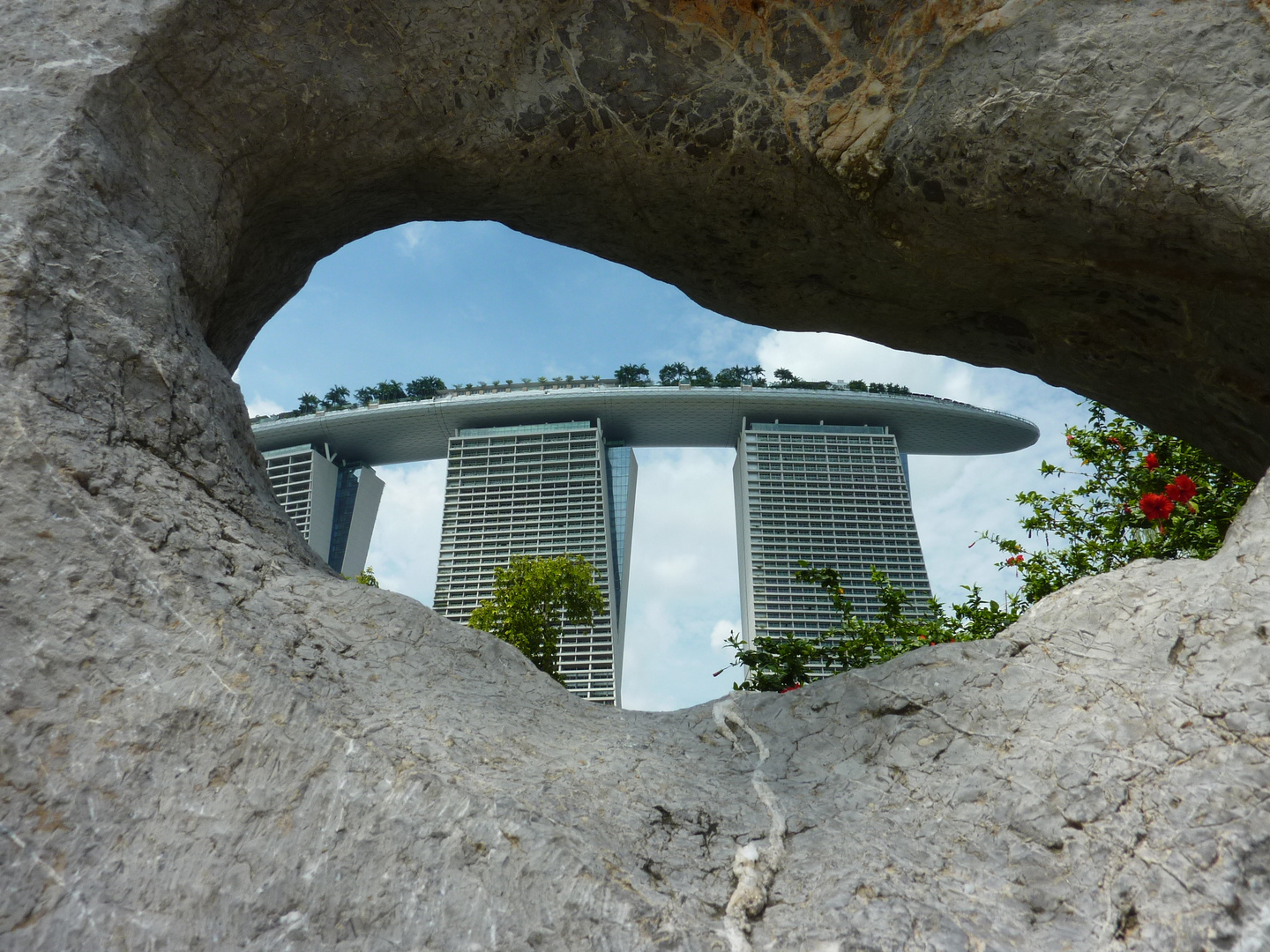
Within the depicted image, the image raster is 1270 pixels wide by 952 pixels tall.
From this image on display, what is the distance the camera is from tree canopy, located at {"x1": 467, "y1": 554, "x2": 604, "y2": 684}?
1466 cm

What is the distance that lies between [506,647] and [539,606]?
41.9 feet

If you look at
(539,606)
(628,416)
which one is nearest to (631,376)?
(628,416)

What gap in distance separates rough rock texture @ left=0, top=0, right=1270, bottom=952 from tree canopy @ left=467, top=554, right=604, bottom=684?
11142 millimetres

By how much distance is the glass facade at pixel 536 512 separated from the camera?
102 ft

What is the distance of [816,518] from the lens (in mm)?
32625

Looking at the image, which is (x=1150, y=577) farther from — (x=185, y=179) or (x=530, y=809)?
(x=185, y=179)

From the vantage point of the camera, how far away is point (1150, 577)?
2.43 m

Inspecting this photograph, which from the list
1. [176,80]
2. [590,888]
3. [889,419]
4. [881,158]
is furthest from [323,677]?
[889,419]

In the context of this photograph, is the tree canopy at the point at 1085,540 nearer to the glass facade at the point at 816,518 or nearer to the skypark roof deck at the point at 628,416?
the glass facade at the point at 816,518

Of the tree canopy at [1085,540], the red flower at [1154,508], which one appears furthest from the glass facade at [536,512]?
the red flower at [1154,508]

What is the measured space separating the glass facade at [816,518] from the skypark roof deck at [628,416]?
971mm

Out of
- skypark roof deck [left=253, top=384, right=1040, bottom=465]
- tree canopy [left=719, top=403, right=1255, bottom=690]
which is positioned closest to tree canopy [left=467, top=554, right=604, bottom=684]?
tree canopy [left=719, top=403, right=1255, bottom=690]

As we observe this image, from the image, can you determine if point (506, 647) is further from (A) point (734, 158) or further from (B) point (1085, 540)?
(B) point (1085, 540)

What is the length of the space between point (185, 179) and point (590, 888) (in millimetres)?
2708
